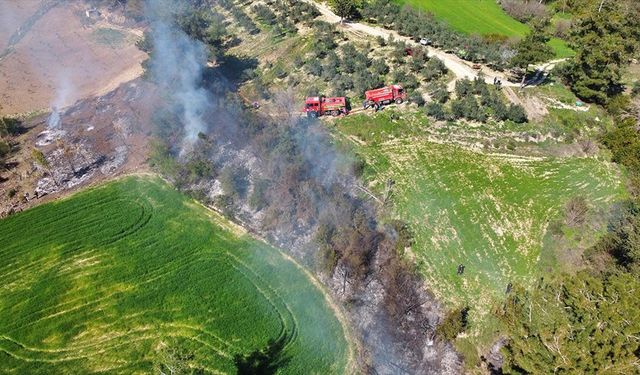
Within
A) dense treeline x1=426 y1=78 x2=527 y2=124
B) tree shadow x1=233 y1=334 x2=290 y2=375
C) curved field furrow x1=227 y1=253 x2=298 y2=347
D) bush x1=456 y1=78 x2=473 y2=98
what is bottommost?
tree shadow x1=233 y1=334 x2=290 y2=375

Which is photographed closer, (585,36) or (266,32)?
(585,36)

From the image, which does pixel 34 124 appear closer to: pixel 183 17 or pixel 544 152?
pixel 183 17

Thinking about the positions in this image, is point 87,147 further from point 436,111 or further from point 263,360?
point 436,111

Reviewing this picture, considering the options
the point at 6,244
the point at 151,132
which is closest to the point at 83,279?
the point at 6,244

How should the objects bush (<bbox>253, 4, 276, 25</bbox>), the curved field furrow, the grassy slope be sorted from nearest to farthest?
the curved field furrow, the grassy slope, bush (<bbox>253, 4, 276, 25</bbox>)

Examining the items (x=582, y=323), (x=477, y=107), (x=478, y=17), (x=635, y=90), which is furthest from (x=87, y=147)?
(x=635, y=90)

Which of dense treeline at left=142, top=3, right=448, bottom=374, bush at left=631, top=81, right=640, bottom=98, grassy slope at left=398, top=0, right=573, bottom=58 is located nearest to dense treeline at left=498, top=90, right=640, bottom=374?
dense treeline at left=142, top=3, right=448, bottom=374

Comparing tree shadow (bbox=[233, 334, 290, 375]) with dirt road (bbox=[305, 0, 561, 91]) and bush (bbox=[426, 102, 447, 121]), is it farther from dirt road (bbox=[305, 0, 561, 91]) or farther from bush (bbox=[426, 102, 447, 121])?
dirt road (bbox=[305, 0, 561, 91])
